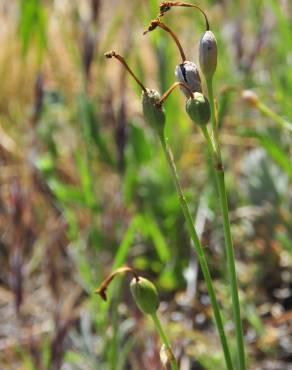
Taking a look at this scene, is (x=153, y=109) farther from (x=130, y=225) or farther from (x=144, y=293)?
(x=130, y=225)

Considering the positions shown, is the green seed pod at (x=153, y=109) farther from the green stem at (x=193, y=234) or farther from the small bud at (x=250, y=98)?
the small bud at (x=250, y=98)

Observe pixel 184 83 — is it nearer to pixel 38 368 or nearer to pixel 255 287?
pixel 38 368

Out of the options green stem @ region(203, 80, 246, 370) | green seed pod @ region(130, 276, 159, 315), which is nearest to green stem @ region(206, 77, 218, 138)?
green stem @ region(203, 80, 246, 370)

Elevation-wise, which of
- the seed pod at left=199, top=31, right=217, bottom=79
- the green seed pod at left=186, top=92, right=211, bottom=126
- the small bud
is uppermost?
the seed pod at left=199, top=31, right=217, bottom=79

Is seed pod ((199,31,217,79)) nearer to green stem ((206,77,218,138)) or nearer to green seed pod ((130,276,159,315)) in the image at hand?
green stem ((206,77,218,138))

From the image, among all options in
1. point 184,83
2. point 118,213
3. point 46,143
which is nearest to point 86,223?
point 118,213

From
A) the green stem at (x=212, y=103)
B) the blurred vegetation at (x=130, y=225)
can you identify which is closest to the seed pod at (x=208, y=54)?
the green stem at (x=212, y=103)

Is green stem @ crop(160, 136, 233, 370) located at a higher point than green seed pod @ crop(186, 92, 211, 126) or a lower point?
lower
